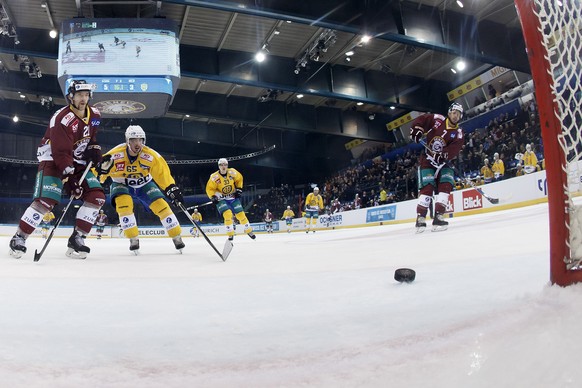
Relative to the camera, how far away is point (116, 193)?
5.27 meters

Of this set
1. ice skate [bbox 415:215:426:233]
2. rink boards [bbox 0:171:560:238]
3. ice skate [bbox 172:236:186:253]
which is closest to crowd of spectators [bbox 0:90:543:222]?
rink boards [bbox 0:171:560:238]

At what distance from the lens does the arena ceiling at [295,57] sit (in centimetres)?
1170

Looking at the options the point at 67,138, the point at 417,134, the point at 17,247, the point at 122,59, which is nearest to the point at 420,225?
the point at 417,134

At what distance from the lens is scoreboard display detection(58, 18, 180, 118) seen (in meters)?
9.49

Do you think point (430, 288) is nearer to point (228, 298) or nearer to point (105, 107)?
point (228, 298)

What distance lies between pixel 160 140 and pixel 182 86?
30.9 ft

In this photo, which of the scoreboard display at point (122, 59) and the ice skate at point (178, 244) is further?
the scoreboard display at point (122, 59)

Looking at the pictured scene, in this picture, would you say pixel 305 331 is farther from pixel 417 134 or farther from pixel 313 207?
pixel 313 207

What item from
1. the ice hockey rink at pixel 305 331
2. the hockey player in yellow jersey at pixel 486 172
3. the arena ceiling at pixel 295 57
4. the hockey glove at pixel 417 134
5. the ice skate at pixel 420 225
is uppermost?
the arena ceiling at pixel 295 57

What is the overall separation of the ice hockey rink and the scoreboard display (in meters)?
7.90

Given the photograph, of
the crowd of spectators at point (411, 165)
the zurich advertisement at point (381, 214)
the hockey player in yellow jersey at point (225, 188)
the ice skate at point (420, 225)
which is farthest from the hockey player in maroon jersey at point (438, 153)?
the zurich advertisement at point (381, 214)

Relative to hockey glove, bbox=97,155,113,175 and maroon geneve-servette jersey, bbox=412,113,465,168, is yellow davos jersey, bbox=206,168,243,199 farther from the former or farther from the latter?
hockey glove, bbox=97,155,113,175

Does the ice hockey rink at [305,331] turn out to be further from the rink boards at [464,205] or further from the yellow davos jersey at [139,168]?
the rink boards at [464,205]

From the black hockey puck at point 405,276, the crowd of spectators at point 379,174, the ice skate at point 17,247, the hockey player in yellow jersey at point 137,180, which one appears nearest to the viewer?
the black hockey puck at point 405,276
